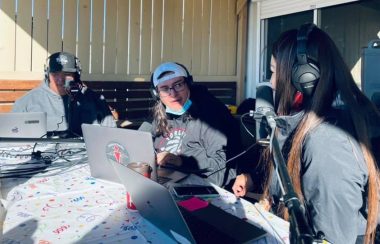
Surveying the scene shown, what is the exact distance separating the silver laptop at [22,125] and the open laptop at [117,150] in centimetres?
67

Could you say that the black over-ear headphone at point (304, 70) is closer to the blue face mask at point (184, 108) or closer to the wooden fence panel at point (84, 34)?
the blue face mask at point (184, 108)

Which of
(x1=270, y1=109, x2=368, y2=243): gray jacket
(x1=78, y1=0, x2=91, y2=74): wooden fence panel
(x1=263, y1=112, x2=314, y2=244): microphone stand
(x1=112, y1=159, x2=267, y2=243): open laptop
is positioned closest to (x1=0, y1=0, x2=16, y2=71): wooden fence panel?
(x1=78, y1=0, x2=91, y2=74): wooden fence panel

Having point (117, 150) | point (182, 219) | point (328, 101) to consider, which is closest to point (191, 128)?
point (117, 150)

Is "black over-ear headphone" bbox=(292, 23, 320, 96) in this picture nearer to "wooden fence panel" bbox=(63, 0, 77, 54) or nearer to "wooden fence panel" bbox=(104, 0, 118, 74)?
"wooden fence panel" bbox=(63, 0, 77, 54)

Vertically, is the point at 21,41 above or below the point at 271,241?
above

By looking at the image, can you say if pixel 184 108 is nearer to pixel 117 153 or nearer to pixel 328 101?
pixel 117 153

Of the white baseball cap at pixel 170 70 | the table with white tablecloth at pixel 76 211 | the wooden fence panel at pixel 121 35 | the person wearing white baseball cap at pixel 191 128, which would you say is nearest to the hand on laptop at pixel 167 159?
the person wearing white baseball cap at pixel 191 128

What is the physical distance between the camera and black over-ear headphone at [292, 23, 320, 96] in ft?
3.89

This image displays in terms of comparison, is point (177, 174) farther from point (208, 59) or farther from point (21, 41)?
point (208, 59)

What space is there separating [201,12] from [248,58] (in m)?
1.03

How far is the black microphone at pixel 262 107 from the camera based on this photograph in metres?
1.06

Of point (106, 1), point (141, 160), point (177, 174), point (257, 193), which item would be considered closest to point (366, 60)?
point (257, 193)

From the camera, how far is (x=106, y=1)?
4402 millimetres

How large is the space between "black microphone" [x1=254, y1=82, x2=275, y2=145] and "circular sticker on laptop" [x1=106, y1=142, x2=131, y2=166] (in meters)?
0.56
